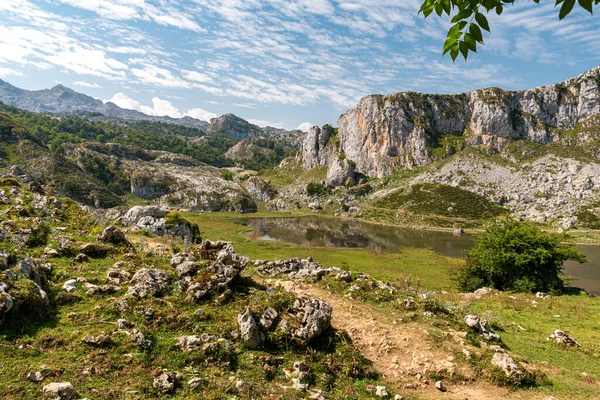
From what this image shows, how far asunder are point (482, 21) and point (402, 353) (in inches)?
499

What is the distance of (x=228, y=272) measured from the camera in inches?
621

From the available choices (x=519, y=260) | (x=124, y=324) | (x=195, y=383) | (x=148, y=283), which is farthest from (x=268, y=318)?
(x=519, y=260)

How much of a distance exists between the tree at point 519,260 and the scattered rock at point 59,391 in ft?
122

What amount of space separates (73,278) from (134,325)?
576 cm

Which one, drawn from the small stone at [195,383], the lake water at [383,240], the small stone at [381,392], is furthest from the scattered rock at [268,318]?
the lake water at [383,240]

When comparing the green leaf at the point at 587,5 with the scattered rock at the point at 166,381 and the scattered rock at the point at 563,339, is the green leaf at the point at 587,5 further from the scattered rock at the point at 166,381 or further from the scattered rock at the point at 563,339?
the scattered rock at the point at 563,339

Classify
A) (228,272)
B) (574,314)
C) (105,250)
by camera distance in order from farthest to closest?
(574,314) < (105,250) < (228,272)

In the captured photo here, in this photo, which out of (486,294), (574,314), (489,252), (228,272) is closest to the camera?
(228,272)

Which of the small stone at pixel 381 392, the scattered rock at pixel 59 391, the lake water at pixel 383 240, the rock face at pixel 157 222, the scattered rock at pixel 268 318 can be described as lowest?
the lake water at pixel 383 240

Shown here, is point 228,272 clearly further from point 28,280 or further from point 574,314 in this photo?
point 574,314

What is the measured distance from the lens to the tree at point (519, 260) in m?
32.7

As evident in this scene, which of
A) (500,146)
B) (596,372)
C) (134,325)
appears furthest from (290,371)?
(500,146)

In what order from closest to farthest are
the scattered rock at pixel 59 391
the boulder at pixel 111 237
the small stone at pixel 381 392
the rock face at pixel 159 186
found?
the scattered rock at pixel 59 391 < the small stone at pixel 381 392 < the boulder at pixel 111 237 < the rock face at pixel 159 186

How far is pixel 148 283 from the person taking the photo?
14008mm
